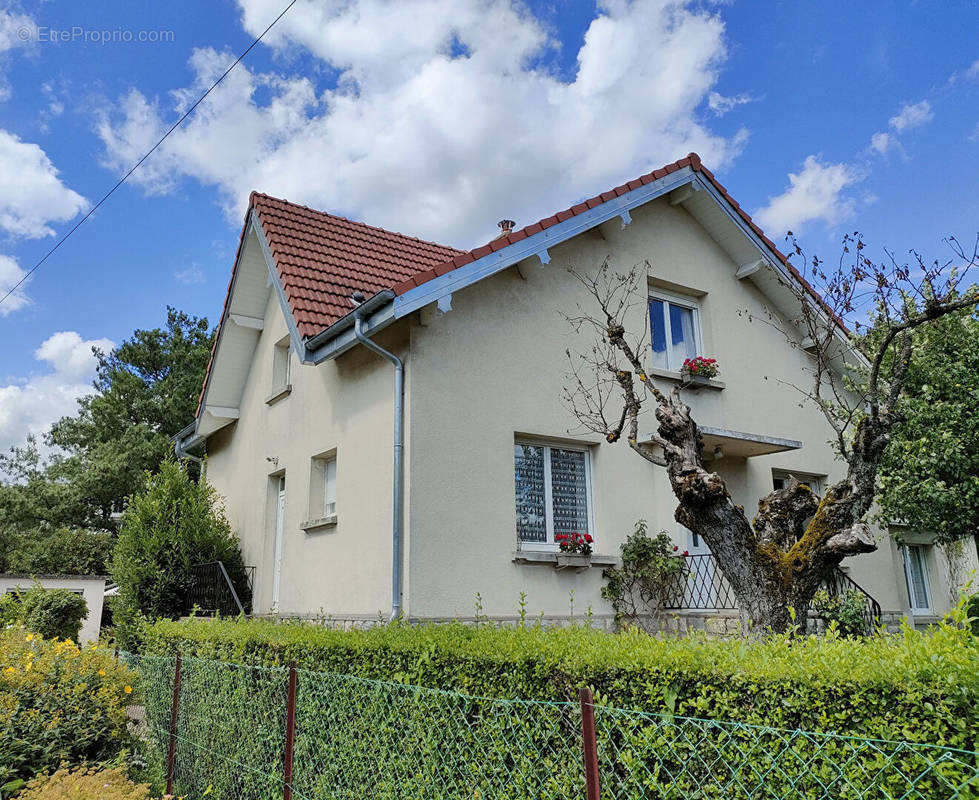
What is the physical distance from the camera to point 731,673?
3.34m

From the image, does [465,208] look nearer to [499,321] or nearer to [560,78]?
[560,78]

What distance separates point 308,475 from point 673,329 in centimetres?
621

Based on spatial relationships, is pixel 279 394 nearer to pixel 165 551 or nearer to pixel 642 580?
pixel 165 551

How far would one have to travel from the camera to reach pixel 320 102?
10922 mm

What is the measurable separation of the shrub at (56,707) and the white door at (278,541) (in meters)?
4.56

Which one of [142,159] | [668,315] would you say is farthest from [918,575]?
[142,159]

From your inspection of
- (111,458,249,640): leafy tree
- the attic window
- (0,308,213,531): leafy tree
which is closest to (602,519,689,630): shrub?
(111,458,249,640): leafy tree

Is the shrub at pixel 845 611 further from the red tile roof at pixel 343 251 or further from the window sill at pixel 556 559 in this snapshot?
the red tile roof at pixel 343 251

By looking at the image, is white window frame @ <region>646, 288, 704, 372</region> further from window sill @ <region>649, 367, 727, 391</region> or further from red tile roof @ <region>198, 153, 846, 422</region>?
red tile roof @ <region>198, 153, 846, 422</region>

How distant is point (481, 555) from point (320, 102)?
687cm

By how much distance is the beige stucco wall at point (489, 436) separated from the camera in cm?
893

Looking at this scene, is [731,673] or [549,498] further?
[549,498]

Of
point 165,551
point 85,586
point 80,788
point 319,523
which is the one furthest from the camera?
point 85,586

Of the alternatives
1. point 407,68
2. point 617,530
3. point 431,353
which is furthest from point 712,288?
point 407,68
